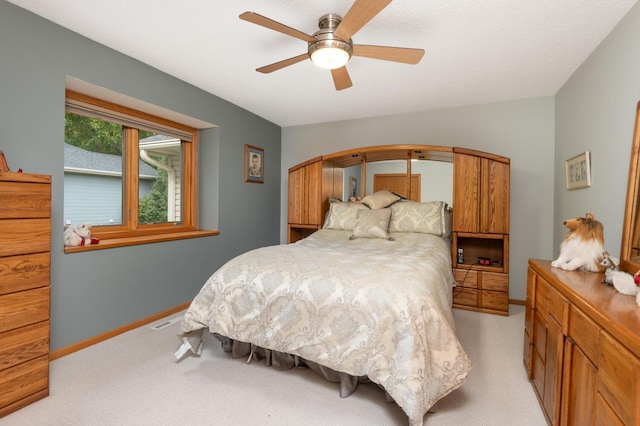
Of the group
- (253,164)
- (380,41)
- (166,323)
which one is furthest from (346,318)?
(253,164)

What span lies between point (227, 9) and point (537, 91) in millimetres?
3103

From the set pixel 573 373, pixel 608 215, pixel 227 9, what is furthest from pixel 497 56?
pixel 573 373

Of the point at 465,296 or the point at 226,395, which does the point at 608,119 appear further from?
the point at 226,395

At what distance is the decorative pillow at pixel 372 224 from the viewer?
316 centimetres

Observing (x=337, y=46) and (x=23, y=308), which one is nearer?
(x=23, y=308)

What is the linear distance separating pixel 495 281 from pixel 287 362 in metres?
2.35

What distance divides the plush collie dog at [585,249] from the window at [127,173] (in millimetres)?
3193

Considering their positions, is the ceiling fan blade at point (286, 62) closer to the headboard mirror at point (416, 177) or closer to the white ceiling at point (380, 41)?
the white ceiling at point (380, 41)

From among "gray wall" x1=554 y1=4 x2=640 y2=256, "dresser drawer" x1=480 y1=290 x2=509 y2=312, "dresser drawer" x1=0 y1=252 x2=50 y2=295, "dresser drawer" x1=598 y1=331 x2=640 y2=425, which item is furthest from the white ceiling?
"dresser drawer" x1=480 y1=290 x2=509 y2=312

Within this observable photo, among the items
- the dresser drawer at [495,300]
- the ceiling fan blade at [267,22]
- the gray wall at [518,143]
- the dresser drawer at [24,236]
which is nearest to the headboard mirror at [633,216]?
the dresser drawer at [495,300]

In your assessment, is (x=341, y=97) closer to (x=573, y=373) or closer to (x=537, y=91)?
(x=537, y=91)

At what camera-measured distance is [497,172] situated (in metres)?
3.14

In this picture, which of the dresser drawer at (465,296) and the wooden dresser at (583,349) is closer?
the wooden dresser at (583,349)

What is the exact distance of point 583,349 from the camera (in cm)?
114
